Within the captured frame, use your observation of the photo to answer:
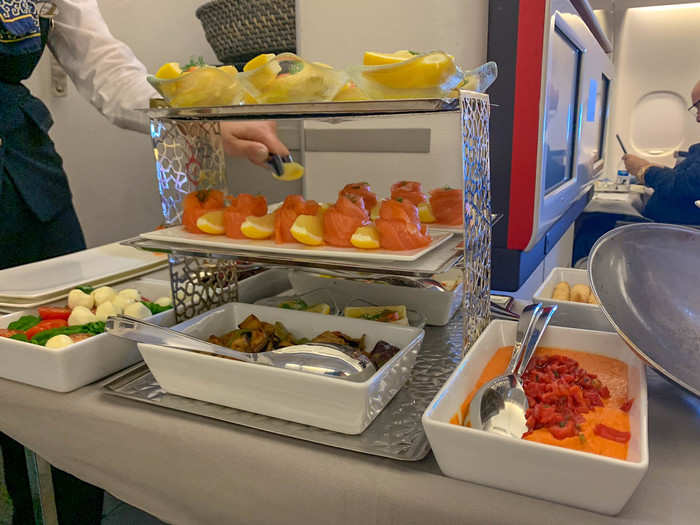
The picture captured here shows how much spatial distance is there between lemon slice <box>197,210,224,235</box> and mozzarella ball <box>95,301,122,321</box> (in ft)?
0.69

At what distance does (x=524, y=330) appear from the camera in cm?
67

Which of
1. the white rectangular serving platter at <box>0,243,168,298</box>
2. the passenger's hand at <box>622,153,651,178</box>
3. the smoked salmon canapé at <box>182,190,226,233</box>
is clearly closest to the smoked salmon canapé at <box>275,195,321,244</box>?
the smoked salmon canapé at <box>182,190,226,233</box>

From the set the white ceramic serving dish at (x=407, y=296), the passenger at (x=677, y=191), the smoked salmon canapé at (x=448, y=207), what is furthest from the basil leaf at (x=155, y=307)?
the passenger at (x=677, y=191)

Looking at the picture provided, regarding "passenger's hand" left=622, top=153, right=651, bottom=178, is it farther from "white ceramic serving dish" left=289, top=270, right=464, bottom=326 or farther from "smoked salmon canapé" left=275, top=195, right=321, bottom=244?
"smoked salmon canapé" left=275, top=195, right=321, bottom=244

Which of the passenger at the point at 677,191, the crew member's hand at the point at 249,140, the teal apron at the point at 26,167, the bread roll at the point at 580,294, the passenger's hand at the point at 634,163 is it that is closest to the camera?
the bread roll at the point at 580,294

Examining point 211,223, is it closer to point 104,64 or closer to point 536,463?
point 536,463

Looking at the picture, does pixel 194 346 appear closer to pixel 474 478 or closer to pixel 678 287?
pixel 474 478

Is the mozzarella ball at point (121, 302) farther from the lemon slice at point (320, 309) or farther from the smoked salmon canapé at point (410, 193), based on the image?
the smoked salmon canapé at point (410, 193)

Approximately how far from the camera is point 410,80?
23.9 inches

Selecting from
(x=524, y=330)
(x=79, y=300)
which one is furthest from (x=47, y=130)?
(x=524, y=330)

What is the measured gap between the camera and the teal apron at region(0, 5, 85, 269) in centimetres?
115

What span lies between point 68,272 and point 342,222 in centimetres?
64

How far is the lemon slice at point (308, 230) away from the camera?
27.3 inches

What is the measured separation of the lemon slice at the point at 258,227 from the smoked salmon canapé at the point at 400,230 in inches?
6.3
